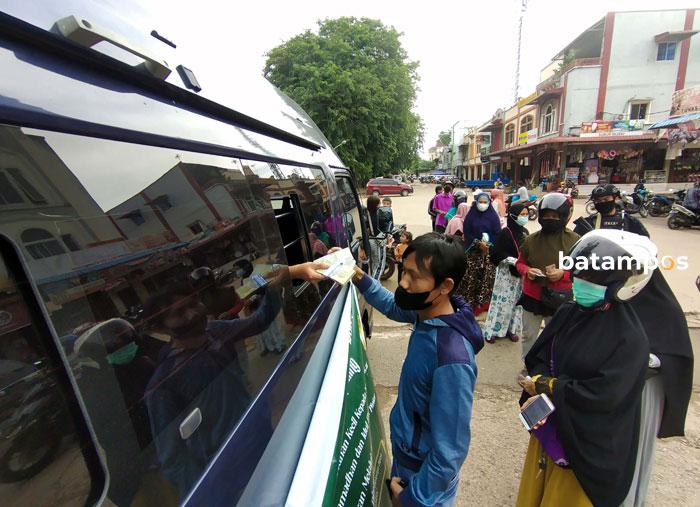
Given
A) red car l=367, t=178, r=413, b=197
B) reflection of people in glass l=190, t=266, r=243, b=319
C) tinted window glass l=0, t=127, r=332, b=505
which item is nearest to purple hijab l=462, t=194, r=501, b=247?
tinted window glass l=0, t=127, r=332, b=505

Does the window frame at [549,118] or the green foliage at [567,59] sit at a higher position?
the green foliage at [567,59]

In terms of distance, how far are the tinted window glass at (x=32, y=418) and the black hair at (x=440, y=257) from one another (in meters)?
1.01

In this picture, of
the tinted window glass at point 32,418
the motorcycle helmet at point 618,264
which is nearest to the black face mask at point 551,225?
the motorcycle helmet at point 618,264

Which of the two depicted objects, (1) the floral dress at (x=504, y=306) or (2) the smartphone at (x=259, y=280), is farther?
(1) the floral dress at (x=504, y=306)

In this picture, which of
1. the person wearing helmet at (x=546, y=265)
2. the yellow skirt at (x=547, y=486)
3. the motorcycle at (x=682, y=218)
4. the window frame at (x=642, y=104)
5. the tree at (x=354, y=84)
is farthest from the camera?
the window frame at (x=642, y=104)

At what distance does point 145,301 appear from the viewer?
29.7 inches

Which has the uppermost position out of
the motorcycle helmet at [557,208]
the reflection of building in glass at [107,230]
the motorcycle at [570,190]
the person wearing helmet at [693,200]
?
the reflection of building in glass at [107,230]

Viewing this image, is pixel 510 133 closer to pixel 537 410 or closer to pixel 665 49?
pixel 665 49

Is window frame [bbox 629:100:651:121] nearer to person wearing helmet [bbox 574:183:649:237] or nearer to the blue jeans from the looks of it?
person wearing helmet [bbox 574:183:649:237]

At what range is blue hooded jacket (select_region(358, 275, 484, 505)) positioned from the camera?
1.19 meters

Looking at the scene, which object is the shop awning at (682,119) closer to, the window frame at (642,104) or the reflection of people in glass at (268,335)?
the window frame at (642,104)

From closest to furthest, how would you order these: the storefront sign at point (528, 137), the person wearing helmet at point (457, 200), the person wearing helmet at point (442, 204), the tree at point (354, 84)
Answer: the person wearing helmet at point (457, 200) < the person wearing helmet at point (442, 204) < the tree at point (354, 84) < the storefront sign at point (528, 137)

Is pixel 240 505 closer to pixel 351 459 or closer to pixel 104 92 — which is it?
pixel 351 459

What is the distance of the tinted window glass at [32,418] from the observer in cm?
51
